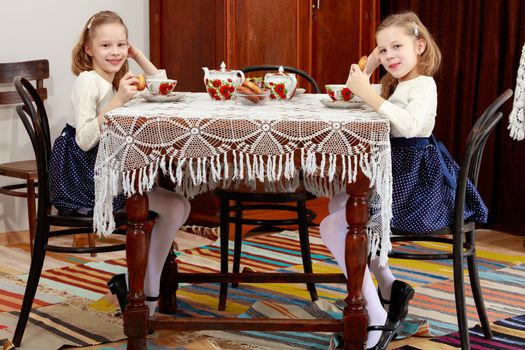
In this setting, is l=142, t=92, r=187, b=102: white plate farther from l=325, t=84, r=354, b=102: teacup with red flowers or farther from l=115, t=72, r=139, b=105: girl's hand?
l=325, t=84, r=354, b=102: teacup with red flowers

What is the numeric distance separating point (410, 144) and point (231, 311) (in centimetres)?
97

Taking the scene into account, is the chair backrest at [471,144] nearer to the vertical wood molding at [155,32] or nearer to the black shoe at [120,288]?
the black shoe at [120,288]

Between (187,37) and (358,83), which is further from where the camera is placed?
(187,37)

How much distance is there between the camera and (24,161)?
400 cm

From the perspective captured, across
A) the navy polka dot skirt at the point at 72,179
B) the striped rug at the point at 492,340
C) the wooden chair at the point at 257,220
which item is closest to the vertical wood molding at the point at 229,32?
the wooden chair at the point at 257,220

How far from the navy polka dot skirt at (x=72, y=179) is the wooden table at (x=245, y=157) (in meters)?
0.27

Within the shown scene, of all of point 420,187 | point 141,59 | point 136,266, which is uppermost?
point 141,59

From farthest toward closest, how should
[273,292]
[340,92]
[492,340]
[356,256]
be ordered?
[273,292] < [492,340] < [340,92] < [356,256]

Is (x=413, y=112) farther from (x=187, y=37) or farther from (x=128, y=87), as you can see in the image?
(x=187, y=37)

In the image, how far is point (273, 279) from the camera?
2.86 metres

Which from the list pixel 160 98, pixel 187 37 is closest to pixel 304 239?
pixel 160 98

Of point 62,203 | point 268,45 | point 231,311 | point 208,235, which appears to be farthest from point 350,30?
point 62,203

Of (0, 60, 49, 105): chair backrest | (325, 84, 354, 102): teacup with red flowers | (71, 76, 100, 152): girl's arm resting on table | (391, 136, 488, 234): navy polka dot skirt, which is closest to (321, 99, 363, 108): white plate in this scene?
(325, 84, 354, 102): teacup with red flowers

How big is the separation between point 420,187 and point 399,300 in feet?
1.17
